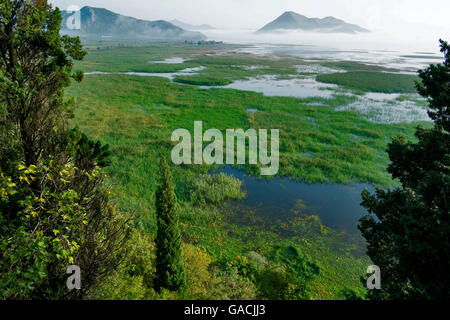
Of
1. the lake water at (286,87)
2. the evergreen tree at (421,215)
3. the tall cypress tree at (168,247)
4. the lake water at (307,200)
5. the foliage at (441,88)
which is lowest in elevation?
the lake water at (307,200)

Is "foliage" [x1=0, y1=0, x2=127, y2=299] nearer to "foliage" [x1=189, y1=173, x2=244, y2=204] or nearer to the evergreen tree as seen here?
the evergreen tree

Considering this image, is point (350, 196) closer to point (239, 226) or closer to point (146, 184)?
point (239, 226)

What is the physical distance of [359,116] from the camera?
44438mm

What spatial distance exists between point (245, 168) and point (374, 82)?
216 feet

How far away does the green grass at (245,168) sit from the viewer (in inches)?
673

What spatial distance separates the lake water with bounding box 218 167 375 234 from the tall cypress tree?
1031 centimetres

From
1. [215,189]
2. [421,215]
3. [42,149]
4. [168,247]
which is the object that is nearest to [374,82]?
[215,189]

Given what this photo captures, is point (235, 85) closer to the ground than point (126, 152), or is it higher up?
higher up

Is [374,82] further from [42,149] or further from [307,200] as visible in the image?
[42,149]

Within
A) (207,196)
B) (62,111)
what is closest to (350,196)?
(207,196)

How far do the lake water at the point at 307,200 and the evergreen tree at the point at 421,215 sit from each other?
32.5 ft

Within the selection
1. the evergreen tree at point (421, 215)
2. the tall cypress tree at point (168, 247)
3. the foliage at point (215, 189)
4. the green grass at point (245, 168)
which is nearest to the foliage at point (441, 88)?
the evergreen tree at point (421, 215)

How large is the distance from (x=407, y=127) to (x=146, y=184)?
38.7 meters

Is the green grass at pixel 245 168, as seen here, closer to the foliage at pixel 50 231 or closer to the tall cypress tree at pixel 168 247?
the foliage at pixel 50 231
